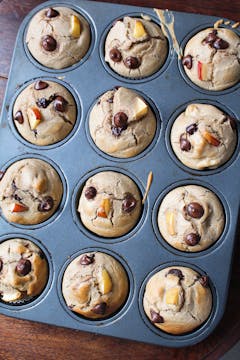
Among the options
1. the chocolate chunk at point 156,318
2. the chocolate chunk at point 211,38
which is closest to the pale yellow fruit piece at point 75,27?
the chocolate chunk at point 211,38

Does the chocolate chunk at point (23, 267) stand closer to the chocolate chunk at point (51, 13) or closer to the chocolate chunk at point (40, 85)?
the chocolate chunk at point (40, 85)

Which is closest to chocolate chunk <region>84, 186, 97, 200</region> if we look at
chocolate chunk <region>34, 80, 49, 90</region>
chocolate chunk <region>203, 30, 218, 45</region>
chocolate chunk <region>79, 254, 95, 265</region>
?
chocolate chunk <region>79, 254, 95, 265</region>

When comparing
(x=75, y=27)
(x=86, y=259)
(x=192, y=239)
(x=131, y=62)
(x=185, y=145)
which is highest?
(x=75, y=27)

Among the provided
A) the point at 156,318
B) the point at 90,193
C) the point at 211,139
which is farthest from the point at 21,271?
the point at 211,139

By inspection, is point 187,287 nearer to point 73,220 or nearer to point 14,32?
point 73,220

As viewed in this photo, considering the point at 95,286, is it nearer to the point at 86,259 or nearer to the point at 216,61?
the point at 86,259
